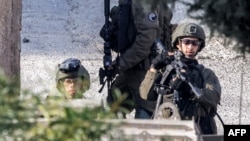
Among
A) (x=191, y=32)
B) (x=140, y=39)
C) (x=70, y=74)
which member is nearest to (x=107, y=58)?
(x=140, y=39)

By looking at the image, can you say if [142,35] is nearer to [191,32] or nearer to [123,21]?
[123,21]

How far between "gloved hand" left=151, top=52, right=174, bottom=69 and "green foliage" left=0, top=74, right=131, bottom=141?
13.5ft

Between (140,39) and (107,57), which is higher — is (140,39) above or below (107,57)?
above

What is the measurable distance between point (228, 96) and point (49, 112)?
862 cm

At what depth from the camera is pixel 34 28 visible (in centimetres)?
1371

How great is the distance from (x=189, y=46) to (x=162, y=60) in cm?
25

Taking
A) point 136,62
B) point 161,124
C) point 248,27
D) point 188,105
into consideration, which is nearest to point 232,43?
point 248,27

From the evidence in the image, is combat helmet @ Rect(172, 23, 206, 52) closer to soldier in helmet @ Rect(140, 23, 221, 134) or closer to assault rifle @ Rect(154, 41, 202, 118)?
soldier in helmet @ Rect(140, 23, 221, 134)

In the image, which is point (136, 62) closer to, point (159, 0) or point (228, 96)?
point (228, 96)

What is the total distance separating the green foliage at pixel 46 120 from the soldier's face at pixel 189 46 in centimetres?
419

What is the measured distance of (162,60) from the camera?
26.3ft

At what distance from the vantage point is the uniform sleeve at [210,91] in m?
7.82

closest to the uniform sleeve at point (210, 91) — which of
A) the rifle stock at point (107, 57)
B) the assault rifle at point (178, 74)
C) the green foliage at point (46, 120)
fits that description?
the assault rifle at point (178, 74)

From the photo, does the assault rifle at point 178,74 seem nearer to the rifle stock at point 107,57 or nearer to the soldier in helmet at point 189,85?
the soldier in helmet at point 189,85
